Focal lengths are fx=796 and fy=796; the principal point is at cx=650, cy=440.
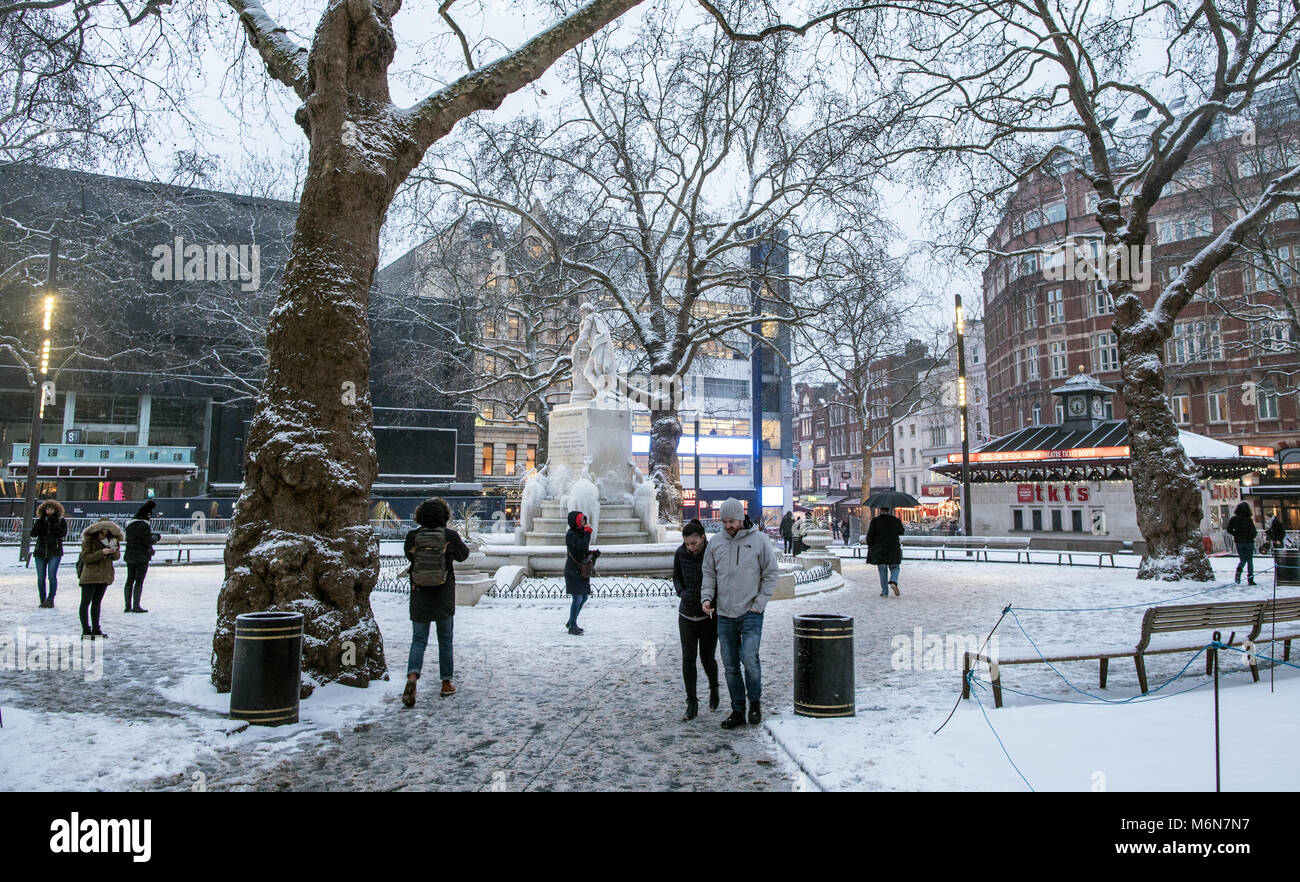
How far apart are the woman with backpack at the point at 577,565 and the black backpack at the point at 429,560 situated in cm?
393

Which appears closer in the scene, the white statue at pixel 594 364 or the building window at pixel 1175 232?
the white statue at pixel 594 364

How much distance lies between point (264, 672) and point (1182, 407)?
52.3 m

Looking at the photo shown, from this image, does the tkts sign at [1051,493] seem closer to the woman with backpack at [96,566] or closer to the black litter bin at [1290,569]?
the black litter bin at [1290,569]

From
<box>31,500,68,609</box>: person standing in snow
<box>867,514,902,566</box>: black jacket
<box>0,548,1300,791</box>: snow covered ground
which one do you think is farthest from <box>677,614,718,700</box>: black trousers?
<box>31,500,68,609</box>: person standing in snow

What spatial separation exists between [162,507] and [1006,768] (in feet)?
151

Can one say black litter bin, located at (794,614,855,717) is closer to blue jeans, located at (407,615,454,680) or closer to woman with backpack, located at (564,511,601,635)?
blue jeans, located at (407,615,454,680)

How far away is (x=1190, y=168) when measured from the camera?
28.0 m

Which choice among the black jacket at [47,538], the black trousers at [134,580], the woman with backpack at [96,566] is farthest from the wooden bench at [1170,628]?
the black jacket at [47,538]

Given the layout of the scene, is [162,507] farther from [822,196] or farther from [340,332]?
[340,332]

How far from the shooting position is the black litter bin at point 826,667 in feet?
21.4

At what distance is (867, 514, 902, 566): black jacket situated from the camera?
16.2 meters

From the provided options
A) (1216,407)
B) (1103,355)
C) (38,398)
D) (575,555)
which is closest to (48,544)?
(575,555)

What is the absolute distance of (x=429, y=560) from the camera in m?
7.44

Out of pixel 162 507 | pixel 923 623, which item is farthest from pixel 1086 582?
pixel 162 507
